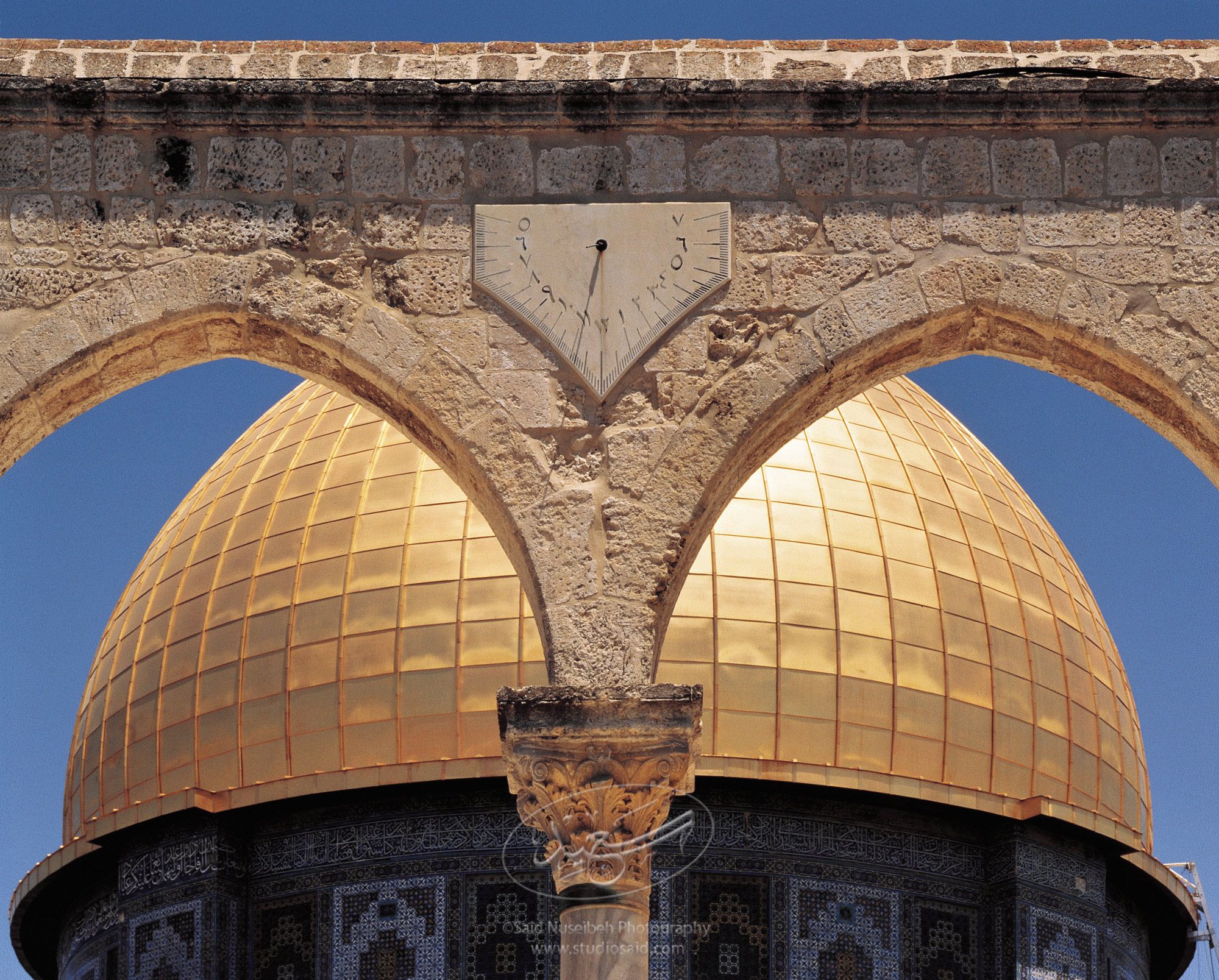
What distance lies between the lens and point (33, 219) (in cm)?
1047

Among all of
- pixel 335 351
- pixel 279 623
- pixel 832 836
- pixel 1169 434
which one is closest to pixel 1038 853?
pixel 832 836

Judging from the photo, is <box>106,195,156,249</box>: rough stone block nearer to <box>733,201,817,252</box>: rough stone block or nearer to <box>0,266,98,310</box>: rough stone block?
<box>0,266,98,310</box>: rough stone block

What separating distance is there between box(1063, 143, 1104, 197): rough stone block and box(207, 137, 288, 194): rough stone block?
3.02 m

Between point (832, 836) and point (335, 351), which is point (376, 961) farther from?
point (335, 351)

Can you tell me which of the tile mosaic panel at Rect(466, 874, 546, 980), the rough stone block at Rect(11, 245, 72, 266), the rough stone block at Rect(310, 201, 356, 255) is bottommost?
the tile mosaic panel at Rect(466, 874, 546, 980)

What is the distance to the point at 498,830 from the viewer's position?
1706 centimetres

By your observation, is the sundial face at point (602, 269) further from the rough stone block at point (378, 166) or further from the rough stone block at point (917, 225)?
the rough stone block at point (917, 225)

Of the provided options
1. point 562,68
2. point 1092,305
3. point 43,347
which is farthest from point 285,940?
point 1092,305

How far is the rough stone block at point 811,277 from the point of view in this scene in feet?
34.0

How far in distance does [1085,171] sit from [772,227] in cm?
123

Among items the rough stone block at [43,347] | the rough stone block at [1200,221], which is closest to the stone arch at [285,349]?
the rough stone block at [43,347]

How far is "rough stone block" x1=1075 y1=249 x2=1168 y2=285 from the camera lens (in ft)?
34.1

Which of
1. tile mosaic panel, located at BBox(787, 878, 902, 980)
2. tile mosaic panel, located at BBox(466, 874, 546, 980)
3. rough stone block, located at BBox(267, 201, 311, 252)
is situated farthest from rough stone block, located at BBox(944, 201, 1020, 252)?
tile mosaic panel, located at BBox(787, 878, 902, 980)

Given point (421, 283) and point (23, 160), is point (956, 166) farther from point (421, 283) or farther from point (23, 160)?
point (23, 160)
